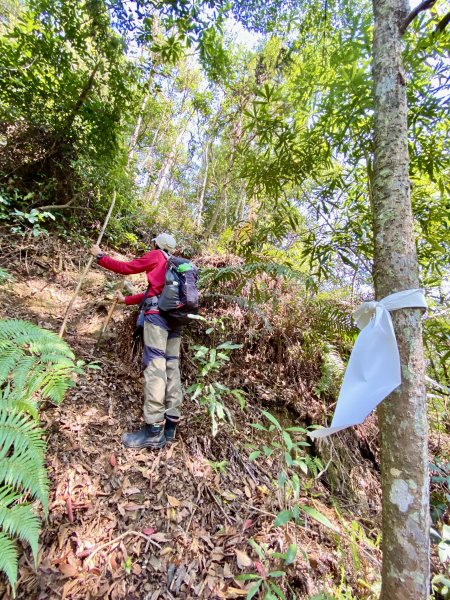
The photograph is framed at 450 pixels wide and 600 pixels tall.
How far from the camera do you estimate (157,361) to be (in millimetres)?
2939

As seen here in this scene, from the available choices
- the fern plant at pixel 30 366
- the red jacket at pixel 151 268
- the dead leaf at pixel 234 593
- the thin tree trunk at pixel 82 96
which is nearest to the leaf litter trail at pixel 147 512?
the dead leaf at pixel 234 593

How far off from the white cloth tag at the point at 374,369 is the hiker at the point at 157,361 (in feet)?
6.15

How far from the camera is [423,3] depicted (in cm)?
154

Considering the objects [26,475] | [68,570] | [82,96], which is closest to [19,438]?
[26,475]

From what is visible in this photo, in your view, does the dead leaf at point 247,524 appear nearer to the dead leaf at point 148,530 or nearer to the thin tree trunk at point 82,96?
the dead leaf at point 148,530

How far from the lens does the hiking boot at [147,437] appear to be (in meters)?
2.66

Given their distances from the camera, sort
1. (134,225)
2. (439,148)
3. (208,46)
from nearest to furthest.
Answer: (439,148) < (208,46) < (134,225)

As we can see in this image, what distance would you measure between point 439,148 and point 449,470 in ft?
11.4

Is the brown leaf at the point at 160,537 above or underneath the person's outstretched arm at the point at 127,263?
underneath

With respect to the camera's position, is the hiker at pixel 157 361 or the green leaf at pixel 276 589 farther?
the hiker at pixel 157 361

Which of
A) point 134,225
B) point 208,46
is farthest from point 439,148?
point 134,225

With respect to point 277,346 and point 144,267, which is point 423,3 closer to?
point 144,267

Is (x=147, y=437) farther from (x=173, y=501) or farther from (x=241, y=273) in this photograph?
(x=241, y=273)

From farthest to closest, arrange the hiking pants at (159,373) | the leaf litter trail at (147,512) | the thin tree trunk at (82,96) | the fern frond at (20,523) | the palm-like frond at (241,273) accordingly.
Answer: the thin tree trunk at (82,96)
the palm-like frond at (241,273)
the hiking pants at (159,373)
the leaf litter trail at (147,512)
the fern frond at (20,523)
